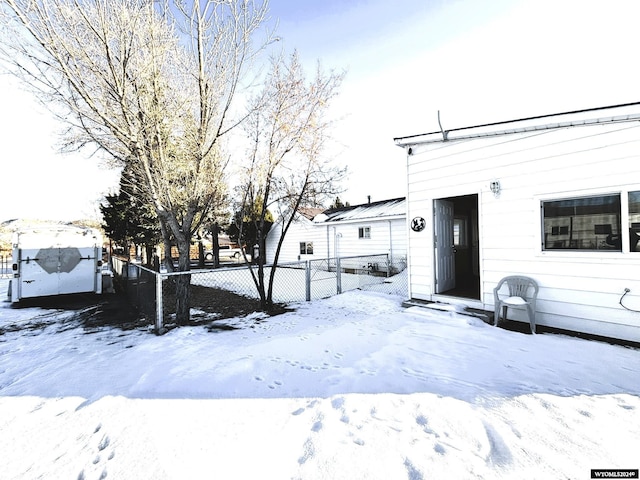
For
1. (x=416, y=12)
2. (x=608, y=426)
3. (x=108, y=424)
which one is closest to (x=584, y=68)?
(x=416, y=12)

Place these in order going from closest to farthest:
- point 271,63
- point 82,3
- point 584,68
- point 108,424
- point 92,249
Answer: point 108,424 < point 82,3 < point 271,63 < point 584,68 < point 92,249

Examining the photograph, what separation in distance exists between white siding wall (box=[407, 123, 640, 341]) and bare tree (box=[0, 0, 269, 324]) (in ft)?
14.3

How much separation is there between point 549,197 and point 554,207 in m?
0.18

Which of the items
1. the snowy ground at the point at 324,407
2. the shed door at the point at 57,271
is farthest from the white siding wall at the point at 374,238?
the shed door at the point at 57,271

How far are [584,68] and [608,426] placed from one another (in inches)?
307

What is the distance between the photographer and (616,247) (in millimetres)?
4066

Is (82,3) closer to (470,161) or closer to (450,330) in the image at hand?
(470,161)

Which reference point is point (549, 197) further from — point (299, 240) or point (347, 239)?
point (299, 240)

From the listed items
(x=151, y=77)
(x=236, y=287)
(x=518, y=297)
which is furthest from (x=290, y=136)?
(x=236, y=287)

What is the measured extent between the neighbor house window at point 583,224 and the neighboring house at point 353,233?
791 cm

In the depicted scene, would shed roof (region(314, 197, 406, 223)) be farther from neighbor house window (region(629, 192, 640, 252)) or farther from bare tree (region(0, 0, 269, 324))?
bare tree (region(0, 0, 269, 324))

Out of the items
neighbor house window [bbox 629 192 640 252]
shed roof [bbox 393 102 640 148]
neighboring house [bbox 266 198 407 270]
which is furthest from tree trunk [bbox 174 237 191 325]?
neighbor house window [bbox 629 192 640 252]

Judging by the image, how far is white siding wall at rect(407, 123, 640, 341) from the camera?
399cm

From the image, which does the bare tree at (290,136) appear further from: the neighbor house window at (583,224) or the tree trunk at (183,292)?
the neighbor house window at (583,224)
